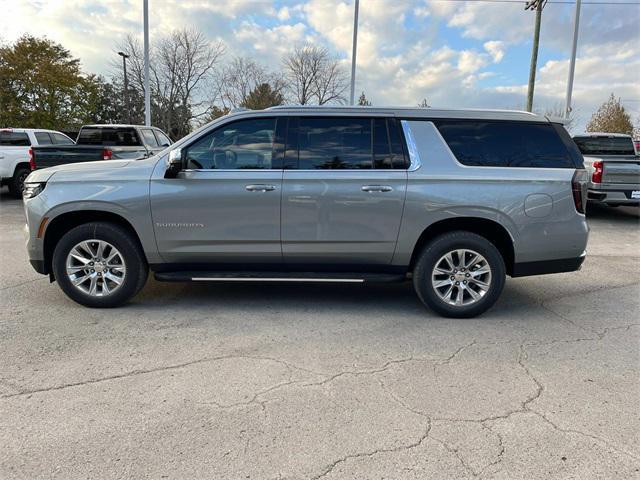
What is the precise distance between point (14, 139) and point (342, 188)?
12.0 m

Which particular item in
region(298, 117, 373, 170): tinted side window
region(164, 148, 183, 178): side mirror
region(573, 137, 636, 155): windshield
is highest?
region(573, 137, 636, 155): windshield

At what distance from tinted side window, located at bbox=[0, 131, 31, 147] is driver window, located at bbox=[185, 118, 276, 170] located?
425 inches

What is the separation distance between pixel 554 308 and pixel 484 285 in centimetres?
106

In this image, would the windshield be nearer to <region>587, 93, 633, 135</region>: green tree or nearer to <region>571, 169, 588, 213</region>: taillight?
<region>571, 169, 588, 213</region>: taillight

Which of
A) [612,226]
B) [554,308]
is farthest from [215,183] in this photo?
[612,226]

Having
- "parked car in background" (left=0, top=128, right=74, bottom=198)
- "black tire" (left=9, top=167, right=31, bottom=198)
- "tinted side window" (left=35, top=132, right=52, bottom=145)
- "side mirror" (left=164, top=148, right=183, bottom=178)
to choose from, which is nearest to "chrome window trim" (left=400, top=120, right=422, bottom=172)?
"side mirror" (left=164, top=148, right=183, bottom=178)

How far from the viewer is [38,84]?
28953mm

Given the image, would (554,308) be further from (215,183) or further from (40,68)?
(40,68)

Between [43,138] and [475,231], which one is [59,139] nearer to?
[43,138]

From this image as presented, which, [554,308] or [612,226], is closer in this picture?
[554,308]

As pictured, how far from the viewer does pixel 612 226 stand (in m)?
10.2

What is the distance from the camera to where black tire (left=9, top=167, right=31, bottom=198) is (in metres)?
12.3

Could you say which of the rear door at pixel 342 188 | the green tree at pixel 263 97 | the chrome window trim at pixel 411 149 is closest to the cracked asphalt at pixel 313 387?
the rear door at pixel 342 188

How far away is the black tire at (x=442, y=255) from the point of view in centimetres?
436
